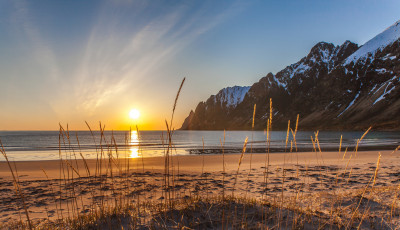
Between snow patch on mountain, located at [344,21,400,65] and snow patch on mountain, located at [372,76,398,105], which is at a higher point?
snow patch on mountain, located at [344,21,400,65]

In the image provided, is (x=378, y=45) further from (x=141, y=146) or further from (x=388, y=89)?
(x=141, y=146)

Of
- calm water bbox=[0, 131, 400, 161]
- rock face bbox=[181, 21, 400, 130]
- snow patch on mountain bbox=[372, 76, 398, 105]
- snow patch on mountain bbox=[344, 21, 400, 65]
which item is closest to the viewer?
calm water bbox=[0, 131, 400, 161]

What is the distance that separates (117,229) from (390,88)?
166 meters

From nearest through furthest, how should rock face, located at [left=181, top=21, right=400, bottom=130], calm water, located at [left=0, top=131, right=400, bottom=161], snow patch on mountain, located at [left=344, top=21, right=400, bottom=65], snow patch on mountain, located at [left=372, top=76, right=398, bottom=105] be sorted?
calm water, located at [left=0, top=131, right=400, bottom=161], rock face, located at [left=181, top=21, right=400, bottom=130], snow patch on mountain, located at [left=372, top=76, right=398, bottom=105], snow patch on mountain, located at [left=344, top=21, right=400, bottom=65]

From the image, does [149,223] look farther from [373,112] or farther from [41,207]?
[373,112]

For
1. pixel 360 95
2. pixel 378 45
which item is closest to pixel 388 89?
pixel 360 95

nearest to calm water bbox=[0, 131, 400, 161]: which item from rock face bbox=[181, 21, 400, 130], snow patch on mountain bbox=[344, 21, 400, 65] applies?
rock face bbox=[181, 21, 400, 130]

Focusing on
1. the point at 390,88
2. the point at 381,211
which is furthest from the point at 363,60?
the point at 381,211

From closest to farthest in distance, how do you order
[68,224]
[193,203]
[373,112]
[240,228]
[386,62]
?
[240,228] → [68,224] → [193,203] → [373,112] → [386,62]

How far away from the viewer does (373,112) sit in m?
119

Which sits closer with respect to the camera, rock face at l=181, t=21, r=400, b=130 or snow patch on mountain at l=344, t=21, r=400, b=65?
rock face at l=181, t=21, r=400, b=130

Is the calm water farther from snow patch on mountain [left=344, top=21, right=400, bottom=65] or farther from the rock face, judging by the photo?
snow patch on mountain [left=344, top=21, right=400, bottom=65]

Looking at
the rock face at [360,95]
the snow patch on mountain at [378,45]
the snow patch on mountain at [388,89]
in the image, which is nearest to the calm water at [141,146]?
the rock face at [360,95]

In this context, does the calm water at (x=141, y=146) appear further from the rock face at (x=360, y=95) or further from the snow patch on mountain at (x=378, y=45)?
the snow patch on mountain at (x=378, y=45)
